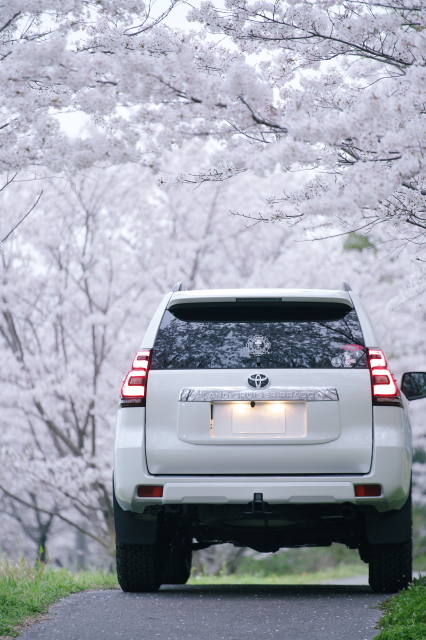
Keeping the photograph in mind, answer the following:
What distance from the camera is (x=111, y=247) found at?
16219mm

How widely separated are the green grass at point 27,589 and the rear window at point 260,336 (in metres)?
1.68

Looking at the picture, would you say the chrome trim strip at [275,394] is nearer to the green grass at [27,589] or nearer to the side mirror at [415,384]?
the side mirror at [415,384]

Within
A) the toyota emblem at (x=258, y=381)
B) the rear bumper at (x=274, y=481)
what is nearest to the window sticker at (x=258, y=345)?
the toyota emblem at (x=258, y=381)

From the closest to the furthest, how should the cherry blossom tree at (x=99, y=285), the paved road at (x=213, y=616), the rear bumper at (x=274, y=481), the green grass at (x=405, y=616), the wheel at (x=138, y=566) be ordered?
1. the green grass at (x=405, y=616)
2. the paved road at (x=213, y=616)
3. the rear bumper at (x=274, y=481)
4. the wheel at (x=138, y=566)
5. the cherry blossom tree at (x=99, y=285)

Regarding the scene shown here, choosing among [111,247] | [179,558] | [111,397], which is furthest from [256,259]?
[179,558]

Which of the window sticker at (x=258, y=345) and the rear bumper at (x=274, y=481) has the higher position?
the window sticker at (x=258, y=345)

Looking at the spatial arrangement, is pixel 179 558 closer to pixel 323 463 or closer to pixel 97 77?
pixel 323 463

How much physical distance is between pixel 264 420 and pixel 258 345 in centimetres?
46

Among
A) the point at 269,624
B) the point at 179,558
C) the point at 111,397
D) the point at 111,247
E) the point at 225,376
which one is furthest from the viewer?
the point at 111,247

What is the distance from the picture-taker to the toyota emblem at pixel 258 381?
491cm

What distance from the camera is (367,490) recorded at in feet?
16.0

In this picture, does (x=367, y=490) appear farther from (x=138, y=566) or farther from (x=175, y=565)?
(x=175, y=565)

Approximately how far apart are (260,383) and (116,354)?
10760 millimetres

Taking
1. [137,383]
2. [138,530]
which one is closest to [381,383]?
[137,383]
